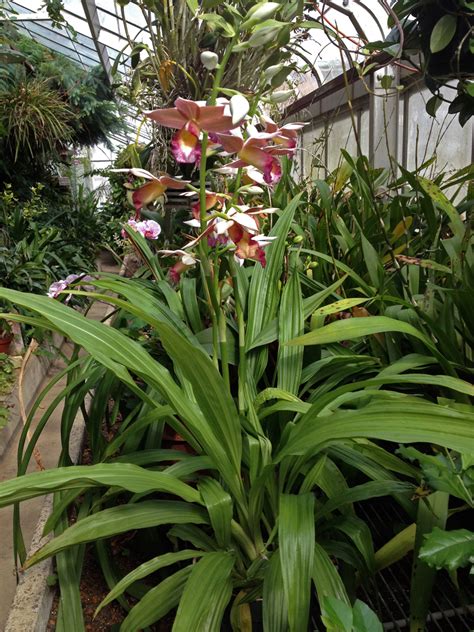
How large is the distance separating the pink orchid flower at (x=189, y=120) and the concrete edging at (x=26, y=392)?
2.02 meters

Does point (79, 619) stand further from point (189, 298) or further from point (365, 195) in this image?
point (365, 195)

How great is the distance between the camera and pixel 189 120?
2.48ft

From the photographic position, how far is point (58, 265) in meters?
A: 4.54

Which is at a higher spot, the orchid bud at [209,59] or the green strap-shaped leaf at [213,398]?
the orchid bud at [209,59]

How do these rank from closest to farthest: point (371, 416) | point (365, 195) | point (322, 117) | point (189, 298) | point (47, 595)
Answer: point (371, 416)
point (47, 595)
point (189, 298)
point (365, 195)
point (322, 117)

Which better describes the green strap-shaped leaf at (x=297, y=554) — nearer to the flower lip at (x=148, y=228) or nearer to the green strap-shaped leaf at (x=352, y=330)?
the green strap-shaped leaf at (x=352, y=330)

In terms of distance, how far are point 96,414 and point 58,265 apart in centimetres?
A: 364

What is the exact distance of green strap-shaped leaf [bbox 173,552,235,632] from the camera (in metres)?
0.72

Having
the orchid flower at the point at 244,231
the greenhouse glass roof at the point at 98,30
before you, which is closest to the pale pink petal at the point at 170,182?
the orchid flower at the point at 244,231

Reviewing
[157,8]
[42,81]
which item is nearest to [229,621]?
[157,8]

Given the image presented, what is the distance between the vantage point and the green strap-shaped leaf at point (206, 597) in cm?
72

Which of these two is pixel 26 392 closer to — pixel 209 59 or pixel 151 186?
pixel 151 186

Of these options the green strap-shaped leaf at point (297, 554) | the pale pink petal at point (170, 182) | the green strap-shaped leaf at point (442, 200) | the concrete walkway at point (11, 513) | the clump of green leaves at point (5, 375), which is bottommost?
the concrete walkway at point (11, 513)

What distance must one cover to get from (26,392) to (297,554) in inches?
107
